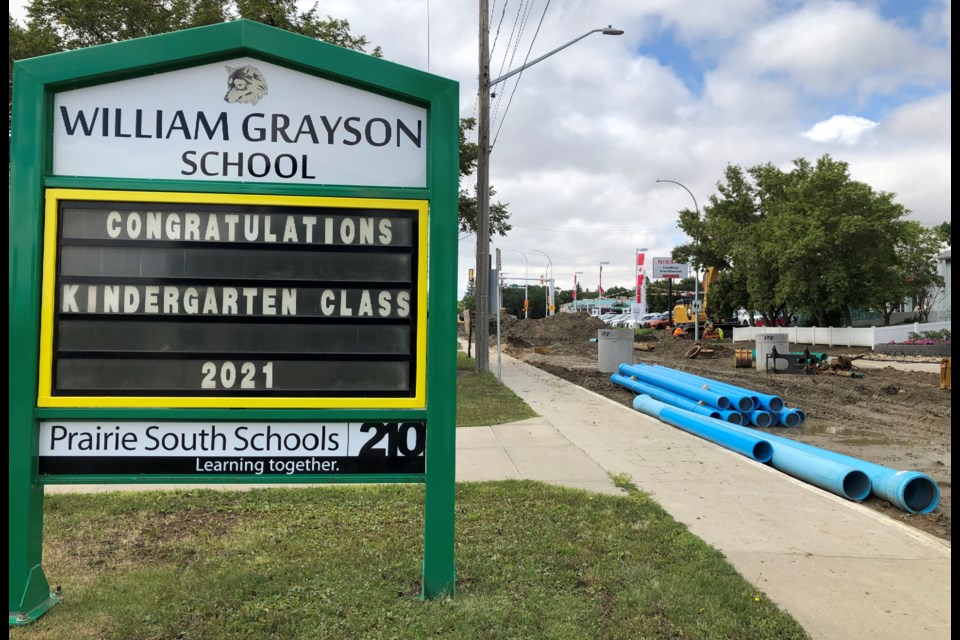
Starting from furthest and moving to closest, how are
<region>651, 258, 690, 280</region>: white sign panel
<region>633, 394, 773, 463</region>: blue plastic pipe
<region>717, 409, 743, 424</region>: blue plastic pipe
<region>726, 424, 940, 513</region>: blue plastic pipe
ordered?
1. <region>651, 258, 690, 280</region>: white sign panel
2. <region>717, 409, 743, 424</region>: blue plastic pipe
3. <region>633, 394, 773, 463</region>: blue plastic pipe
4. <region>726, 424, 940, 513</region>: blue plastic pipe

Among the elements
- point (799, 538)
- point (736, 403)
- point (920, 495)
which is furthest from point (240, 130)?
point (736, 403)

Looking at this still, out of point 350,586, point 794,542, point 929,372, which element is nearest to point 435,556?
point 350,586

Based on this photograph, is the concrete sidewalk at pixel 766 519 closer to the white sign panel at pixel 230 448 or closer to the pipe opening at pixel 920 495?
the pipe opening at pixel 920 495

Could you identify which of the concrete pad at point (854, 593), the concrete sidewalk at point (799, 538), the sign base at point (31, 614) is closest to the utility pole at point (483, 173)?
the concrete sidewalk at point (799, 538)

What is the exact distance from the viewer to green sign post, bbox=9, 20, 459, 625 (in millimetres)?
3812

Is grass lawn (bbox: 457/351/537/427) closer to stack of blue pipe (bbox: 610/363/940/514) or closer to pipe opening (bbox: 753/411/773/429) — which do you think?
stack of blue pipe (bbox: 610/363/940/514)

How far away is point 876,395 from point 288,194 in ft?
54.4

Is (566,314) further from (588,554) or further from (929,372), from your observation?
(588,554)

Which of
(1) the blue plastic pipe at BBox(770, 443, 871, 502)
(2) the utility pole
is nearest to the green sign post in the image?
(1) the blue plastic pipe at BBox(770, 443, 871, 502)

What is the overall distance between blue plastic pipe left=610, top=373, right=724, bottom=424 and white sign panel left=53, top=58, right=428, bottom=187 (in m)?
8.89

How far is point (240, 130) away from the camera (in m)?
3.99

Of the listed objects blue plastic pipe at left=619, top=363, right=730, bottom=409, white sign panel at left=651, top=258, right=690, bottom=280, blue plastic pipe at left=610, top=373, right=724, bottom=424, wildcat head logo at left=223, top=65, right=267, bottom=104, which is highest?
white sign panel at left=651, top=258, right=690, bottom=280

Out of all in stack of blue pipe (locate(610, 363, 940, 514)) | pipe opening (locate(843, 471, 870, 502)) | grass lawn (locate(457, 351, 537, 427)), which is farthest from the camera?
grass lawn (locate(457, 351, 537, 427))

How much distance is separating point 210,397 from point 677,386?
37.5ft
